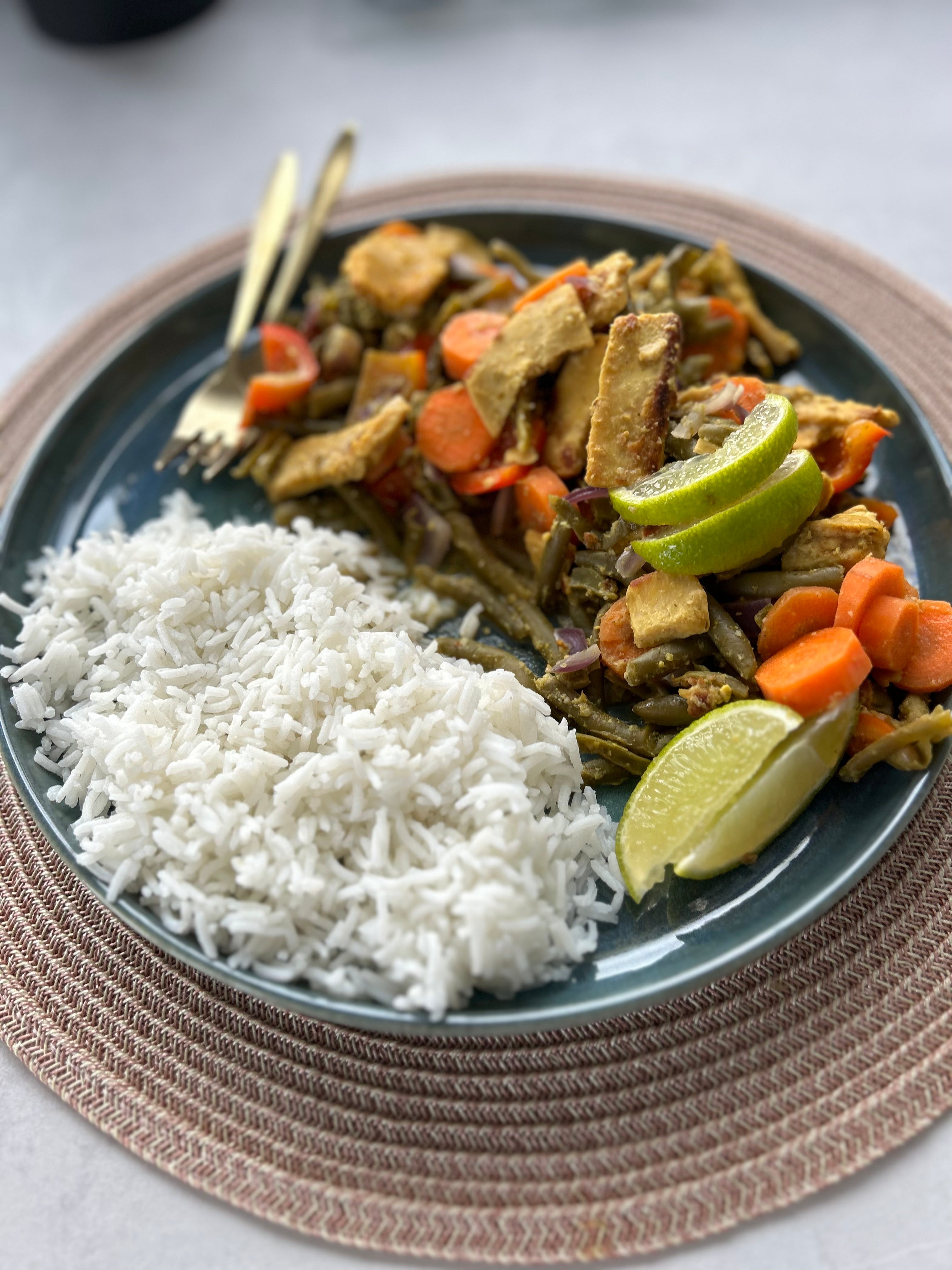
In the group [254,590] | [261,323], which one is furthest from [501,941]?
[261,323]

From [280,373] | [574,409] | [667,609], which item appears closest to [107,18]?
[280,373]

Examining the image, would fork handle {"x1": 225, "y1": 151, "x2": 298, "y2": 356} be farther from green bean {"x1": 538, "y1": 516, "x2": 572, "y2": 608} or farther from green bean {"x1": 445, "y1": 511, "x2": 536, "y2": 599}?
green bean {"x1": 538, "y1": 516, "x2": 572, "y2": 608}

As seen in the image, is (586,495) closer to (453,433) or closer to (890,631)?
(453,433)

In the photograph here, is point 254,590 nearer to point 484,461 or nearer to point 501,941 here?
point 484,461

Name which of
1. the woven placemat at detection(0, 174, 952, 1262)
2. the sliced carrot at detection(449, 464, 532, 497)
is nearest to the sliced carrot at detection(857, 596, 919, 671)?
the woven placemat at detection(0, 174, 952, 1262)

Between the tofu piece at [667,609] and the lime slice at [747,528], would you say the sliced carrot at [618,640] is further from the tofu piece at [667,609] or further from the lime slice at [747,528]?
the lime slice at [747,528]

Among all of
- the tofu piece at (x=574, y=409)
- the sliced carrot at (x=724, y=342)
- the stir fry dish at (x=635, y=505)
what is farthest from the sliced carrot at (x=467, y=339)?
the sliced carrot at (x=724, y=342)
